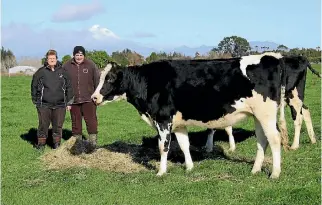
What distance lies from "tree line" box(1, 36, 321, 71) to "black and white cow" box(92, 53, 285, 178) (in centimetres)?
134

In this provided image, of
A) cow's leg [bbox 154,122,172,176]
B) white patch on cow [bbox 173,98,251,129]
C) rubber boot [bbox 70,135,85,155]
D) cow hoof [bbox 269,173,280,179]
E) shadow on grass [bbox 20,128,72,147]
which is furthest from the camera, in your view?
shadow on grass [bbox 20,128,72,147]

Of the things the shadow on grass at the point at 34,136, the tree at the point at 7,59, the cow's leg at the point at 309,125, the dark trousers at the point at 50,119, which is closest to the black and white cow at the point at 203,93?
the cow's leg at the point at 309,125

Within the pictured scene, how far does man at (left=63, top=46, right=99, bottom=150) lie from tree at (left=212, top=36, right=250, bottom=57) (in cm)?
1098

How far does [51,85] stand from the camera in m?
11.4

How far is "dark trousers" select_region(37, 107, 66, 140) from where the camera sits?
37.8ft

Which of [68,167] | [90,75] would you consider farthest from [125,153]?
[90,75]

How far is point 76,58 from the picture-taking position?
36.9 feet

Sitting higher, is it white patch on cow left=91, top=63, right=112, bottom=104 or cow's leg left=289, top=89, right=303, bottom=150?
white patch on cow left=91, top=63, right=112, bottom=104

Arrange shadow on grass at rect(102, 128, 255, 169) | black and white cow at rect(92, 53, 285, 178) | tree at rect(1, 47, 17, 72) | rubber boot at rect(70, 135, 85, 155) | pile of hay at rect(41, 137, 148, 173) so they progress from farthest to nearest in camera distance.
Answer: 1. tree at rect(1, 47, 17, 72)
2. rubber boot at rect(70, 135, 85, 155)
3. shadow on grass at rect(102, 128, 255, 169)
4. pile of hay at rect(41, 137, 148, 173)
5. black and white cow at rect(92, 53, 285, 178)

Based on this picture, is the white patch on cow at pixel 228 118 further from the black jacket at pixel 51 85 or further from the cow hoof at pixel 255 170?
the black jacket at pixel 51 85

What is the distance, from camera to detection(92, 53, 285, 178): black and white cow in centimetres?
780

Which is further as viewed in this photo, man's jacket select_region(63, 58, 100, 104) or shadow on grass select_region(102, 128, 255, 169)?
man's jacket select_region(63, 58, 100, 104)

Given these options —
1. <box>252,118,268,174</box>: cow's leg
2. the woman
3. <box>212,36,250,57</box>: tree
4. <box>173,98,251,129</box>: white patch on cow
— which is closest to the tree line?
<box>212,36,250,57</box>: tree

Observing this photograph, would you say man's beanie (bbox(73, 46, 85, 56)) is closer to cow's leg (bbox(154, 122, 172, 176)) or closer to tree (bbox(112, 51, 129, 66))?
tree (bbox(112, 51, 129, 66))
